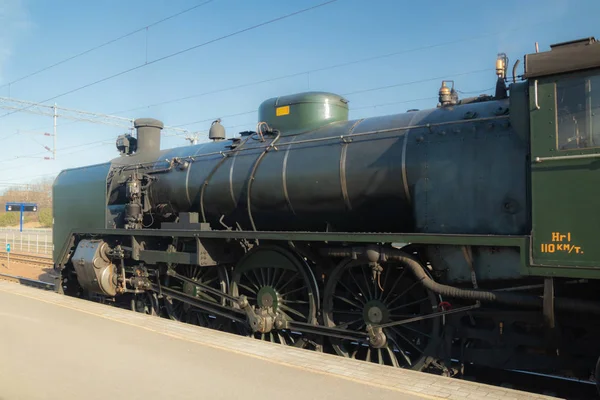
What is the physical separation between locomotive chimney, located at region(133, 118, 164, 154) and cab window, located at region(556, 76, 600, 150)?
29.1 ft

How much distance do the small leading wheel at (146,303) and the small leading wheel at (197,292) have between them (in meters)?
0.25

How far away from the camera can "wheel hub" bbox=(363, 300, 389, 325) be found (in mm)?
5711

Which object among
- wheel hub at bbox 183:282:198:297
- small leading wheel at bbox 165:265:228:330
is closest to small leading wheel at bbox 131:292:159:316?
small leading wheel at bbox 165:265:228:330

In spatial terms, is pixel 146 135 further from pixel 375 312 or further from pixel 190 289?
pixel 375 312

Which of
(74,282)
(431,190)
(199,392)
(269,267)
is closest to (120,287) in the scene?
(74,282)

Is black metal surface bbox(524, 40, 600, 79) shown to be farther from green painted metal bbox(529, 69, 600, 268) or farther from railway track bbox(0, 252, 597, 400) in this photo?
railway track bbox(0, 252, 597, 400)

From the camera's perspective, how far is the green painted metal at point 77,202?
10.2 meters

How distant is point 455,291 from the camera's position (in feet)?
16.2

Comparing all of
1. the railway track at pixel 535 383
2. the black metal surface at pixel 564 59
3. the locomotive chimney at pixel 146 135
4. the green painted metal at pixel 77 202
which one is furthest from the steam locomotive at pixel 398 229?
the locomotive chimney at pixel 146 135

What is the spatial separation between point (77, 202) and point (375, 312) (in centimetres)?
797

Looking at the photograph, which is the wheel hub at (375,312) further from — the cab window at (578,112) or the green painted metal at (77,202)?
the green painted metal at (77,202)

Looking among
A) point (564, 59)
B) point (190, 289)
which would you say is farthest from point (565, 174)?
point (190, 289)

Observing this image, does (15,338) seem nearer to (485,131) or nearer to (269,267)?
(269,267)

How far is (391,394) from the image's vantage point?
14.1 feet
